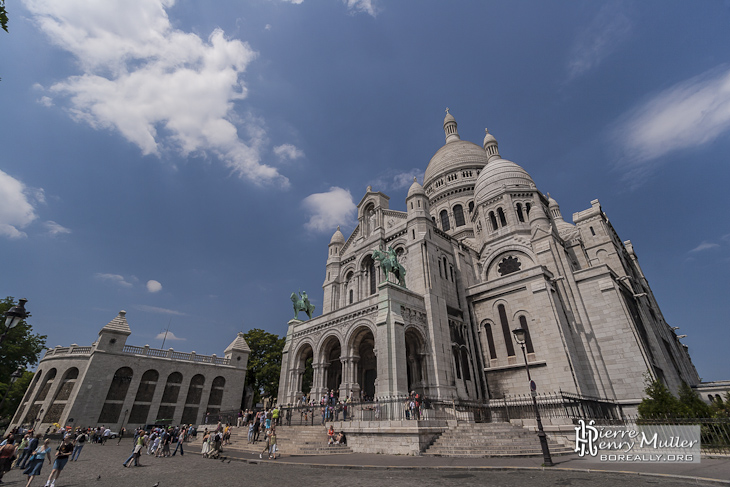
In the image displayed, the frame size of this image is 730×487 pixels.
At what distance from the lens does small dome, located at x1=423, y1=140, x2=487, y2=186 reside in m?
46.3

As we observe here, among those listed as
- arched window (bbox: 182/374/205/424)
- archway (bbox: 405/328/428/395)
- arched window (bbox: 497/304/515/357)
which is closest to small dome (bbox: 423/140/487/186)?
arched window (bbox: 497/304/515/357)

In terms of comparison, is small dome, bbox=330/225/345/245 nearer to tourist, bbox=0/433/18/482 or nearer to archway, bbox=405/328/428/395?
archway, bbox=405/328/428/395

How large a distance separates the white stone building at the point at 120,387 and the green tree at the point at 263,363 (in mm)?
4443

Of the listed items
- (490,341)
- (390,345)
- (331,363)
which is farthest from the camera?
(331,363)

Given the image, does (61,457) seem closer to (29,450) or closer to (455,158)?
(29,450)

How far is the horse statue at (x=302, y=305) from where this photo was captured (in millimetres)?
29688

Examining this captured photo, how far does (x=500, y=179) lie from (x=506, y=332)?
16675mm

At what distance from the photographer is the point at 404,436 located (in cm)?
1510

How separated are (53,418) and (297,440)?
25308mm

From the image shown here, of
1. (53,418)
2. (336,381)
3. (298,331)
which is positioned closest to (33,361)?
(53,418)

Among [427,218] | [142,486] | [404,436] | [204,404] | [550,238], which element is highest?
[427,218]

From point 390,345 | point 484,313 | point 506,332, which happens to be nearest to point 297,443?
point 390,345

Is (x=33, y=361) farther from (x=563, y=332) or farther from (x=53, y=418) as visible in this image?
(x=563, y=332)

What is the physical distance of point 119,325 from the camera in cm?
3102
